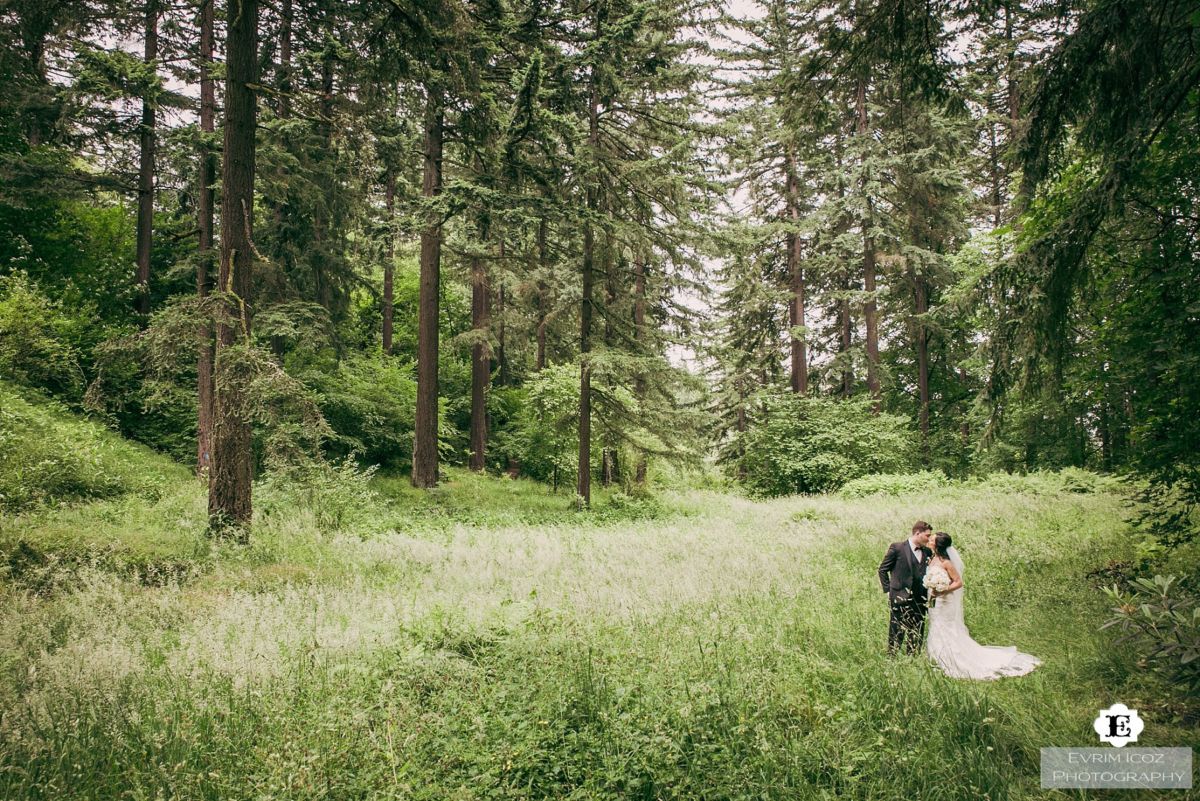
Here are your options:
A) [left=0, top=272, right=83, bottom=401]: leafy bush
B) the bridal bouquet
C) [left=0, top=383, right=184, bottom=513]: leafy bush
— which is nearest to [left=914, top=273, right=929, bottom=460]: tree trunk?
the bridal bouquet

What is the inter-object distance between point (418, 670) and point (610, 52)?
12679 millimetres

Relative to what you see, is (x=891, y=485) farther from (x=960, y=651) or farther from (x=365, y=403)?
(x=365, y=403)

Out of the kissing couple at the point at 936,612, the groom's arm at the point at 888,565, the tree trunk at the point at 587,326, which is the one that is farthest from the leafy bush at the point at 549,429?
the kissing couple at the point at 936,612

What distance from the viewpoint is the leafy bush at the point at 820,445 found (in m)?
22.1

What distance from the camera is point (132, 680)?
4387 mm

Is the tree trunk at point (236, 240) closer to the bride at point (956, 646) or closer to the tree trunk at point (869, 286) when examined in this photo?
the bride at point (956, 646)

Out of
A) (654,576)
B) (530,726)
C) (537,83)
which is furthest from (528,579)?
(537,83)

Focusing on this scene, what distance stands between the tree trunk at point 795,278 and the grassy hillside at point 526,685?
58.1 feet

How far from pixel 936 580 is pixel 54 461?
47.0ft

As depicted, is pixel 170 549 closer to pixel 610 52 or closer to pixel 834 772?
pixel 834 772

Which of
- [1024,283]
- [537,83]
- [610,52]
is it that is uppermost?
[610,52]

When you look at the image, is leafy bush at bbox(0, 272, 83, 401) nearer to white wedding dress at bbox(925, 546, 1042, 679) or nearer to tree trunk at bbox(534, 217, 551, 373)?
tree trunk at bbox(534, 217, 551, 373)

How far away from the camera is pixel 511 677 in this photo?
15.3 feet

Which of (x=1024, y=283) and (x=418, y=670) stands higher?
(x=1024, y=283)
